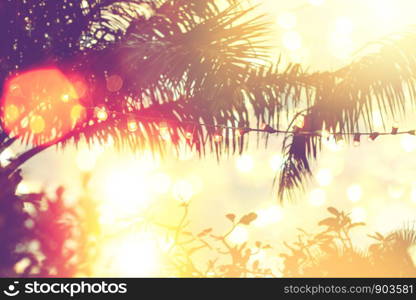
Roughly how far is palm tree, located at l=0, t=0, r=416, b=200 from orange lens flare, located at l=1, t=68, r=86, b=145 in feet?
0.17

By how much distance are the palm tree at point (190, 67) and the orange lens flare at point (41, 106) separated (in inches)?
2.1

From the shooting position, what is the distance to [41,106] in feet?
9.15

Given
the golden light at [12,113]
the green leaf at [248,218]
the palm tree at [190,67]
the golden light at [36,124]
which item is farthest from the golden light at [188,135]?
the golden light at [12,113]

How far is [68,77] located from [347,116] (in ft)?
5.29

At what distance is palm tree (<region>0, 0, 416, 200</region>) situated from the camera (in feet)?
7.68

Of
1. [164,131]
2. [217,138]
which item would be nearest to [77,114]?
[164,131]

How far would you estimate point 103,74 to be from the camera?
2.64 m

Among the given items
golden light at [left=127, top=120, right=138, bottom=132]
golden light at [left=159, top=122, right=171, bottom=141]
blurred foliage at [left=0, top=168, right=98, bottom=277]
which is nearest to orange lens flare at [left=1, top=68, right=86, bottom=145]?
golden light at [left=127, top=120, right=138, bottom=132]

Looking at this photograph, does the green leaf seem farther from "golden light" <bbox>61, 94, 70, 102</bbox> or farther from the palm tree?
"golden light" <bbox>61, 94, 70, 102</bbox>

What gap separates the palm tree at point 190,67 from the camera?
92.2 inches

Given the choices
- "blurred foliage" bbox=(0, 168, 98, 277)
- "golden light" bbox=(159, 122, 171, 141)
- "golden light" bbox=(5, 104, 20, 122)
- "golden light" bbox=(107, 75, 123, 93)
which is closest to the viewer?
"blurred foliage" bbox=(0, 168, 98, 277)

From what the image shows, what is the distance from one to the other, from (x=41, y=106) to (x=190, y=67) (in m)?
1.08

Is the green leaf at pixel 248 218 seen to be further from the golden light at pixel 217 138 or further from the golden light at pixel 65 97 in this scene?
the golden light at pixel 65 97

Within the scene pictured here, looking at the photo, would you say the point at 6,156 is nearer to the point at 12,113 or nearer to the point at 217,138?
the point at 12,113
